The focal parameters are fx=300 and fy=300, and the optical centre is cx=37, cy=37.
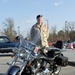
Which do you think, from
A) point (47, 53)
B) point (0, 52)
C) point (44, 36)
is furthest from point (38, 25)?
point (0, 52)

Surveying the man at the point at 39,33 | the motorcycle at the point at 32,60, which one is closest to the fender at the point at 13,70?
the motorcycle at the point at 32,60

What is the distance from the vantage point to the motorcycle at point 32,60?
8.45 m

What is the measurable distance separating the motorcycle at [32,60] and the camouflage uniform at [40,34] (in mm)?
582

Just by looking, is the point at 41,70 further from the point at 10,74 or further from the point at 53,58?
the point at 10,74

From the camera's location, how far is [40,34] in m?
9.75

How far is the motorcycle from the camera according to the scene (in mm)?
8445

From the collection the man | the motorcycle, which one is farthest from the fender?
the man

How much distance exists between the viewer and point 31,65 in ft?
28.4

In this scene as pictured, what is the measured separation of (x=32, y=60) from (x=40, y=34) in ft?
4.42

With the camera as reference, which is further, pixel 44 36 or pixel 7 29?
Answer: pixel 7 29

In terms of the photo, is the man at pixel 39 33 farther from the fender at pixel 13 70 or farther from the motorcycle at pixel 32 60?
the fender at pixel 13 70

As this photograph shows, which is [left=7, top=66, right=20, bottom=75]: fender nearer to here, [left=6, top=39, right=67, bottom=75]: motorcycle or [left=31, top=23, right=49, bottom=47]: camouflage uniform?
[left=6, top=39, right=67, bottom=75]: motorcycle

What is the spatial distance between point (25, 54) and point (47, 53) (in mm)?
891

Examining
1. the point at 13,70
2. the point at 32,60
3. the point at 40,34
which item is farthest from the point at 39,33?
the point at 13,70
